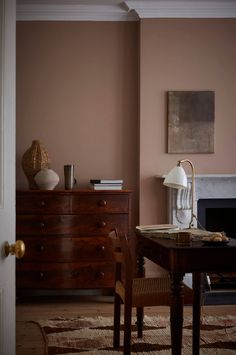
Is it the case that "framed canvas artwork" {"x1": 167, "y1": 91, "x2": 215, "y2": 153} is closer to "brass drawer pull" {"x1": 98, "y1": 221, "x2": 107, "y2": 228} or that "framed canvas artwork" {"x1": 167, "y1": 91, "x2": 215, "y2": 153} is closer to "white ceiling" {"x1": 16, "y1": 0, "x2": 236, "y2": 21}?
"white ceiling" {"x1": 16, "y1": 0, "x2": 236, "y2": 21}

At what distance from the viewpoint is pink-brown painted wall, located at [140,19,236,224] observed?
5297 mm

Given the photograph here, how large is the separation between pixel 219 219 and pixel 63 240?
1.70 metres

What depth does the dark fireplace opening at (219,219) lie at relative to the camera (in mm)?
5258

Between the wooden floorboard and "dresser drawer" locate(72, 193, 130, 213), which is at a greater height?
"dresser drawer" locate(72, 193, 130, 213)

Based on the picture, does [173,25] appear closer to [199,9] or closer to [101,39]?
[199,9]

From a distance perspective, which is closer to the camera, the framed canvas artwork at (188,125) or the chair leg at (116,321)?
the chair leg at (116,321)

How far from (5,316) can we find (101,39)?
4.28 meters

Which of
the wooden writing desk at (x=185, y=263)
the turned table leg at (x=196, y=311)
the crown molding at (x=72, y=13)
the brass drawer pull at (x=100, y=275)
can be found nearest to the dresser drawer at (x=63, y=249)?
the brass drawer pull at (x=100, y=275)

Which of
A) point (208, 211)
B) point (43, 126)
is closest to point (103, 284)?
point (208, 211)

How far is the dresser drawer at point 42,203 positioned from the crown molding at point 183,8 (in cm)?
200

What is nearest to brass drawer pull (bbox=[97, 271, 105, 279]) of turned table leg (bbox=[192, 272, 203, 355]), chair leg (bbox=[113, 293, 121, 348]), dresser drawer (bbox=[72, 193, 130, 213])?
dresser drawer (bbox=[72, 193, 130, 213])

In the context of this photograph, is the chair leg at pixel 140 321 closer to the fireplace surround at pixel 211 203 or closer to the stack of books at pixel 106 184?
the fireplace surround at pixel 211 203

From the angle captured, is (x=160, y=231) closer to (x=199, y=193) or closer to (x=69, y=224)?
(x=69, y=224)

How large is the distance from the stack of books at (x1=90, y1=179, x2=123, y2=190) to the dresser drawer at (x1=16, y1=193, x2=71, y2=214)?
12.2 inches
